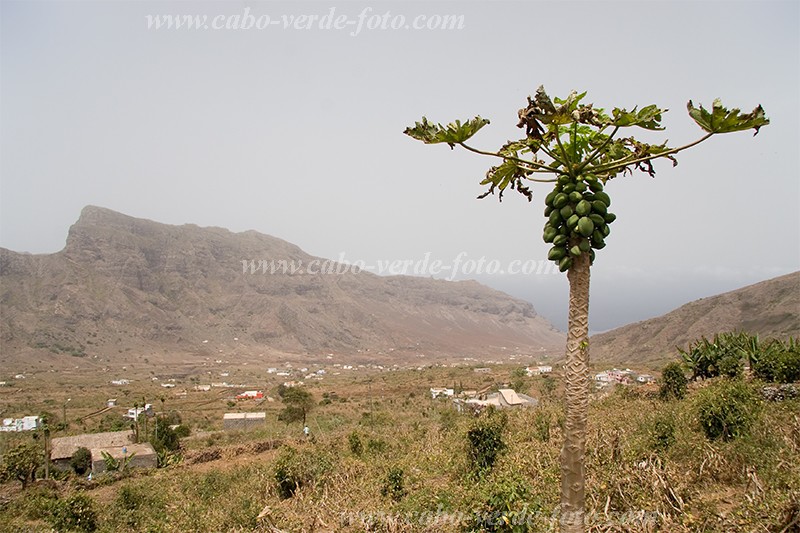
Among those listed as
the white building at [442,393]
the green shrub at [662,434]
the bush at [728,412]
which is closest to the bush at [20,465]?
the green shrub at [662,434]

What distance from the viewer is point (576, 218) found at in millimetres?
4211

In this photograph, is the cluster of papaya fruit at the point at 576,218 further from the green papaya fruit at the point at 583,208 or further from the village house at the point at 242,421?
the village house at the point at 242,421

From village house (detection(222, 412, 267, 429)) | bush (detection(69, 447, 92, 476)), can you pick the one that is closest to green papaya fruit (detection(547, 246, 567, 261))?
bush (detection(69, 447, 92, 476))

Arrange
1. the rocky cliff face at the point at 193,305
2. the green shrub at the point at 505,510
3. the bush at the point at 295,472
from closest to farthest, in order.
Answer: the green shrub at the point at 505,510, the bush at the point at 295,472, the rocky cliff face at the point at 193,305

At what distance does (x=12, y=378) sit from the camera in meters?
69.2

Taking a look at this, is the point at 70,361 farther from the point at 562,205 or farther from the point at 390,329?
the point at 562,205

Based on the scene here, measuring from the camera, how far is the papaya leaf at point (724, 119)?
11.1ft

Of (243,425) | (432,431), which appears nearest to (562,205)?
(432,431)

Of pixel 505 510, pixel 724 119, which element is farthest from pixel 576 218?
pixel 505 510

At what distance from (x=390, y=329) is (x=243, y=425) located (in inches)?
4362

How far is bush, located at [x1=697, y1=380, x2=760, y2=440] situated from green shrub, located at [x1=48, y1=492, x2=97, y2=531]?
1712cm

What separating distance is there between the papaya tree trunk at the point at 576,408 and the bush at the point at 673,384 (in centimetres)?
1572

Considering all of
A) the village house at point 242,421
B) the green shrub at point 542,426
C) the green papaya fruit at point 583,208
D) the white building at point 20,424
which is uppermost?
the green papaya fruit at point 583,208

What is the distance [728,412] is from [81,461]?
3126 cm
